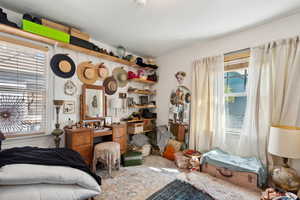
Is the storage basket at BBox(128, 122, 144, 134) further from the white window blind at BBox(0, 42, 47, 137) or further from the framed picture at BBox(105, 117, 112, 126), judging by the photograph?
the white window blind at BBox(0, 42, 47, 137)

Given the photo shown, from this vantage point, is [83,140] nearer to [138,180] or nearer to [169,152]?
[138,180]

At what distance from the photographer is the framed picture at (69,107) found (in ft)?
7.86

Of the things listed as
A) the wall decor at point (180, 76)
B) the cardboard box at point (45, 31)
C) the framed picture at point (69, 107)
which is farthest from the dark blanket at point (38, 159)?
the wall decor at point (180, 76)

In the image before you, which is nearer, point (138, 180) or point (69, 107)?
point (138, 180)

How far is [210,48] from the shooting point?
9.19ft

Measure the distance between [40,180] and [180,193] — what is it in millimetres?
1642

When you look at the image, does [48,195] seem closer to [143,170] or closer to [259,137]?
[143,170]

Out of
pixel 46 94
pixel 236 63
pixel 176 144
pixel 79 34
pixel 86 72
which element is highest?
pixel 79 34

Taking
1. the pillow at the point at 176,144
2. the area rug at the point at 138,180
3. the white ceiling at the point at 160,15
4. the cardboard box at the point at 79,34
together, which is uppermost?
the white ceiling at the point at 160,15

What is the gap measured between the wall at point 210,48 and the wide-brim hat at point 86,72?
178 cm

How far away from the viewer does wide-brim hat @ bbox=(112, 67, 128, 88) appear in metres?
3.16

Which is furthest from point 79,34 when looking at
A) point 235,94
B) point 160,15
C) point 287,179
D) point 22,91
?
point 287,179

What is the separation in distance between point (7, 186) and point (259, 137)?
3024mm

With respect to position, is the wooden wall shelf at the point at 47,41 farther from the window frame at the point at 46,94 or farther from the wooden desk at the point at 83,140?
the wooden desk at the point at 83,140
